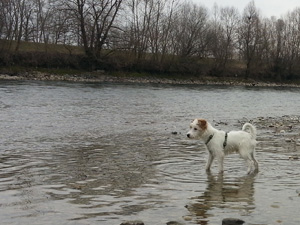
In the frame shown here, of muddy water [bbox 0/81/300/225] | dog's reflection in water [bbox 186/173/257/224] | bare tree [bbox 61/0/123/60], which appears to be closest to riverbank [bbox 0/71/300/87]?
bare tree [bbox 61/0/123/60]

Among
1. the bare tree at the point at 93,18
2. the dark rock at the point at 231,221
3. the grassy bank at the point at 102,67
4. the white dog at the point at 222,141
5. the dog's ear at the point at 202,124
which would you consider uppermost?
the bare tree at the point at 93,18

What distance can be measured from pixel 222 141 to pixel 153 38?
60.5m

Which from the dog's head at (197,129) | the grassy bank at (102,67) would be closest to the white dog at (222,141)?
the dog's head at (197,129)

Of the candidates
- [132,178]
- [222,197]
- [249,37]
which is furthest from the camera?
[249,37]

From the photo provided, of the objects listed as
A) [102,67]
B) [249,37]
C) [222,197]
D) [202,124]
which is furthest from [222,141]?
[249,37]

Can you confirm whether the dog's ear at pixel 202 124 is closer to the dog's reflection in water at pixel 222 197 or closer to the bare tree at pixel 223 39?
the dog's reflection in water at pixel 222 197

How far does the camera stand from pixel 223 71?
73438 mm

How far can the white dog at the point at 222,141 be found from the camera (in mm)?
8891

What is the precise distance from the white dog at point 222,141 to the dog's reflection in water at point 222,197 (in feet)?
1.96

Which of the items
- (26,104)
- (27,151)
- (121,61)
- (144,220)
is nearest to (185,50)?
(121,61)

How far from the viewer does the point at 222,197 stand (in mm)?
6812

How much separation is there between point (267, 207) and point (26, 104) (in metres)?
20.0

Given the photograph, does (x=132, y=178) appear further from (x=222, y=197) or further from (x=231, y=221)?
(x=231, y=221)

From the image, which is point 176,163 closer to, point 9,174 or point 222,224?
point 9,174
